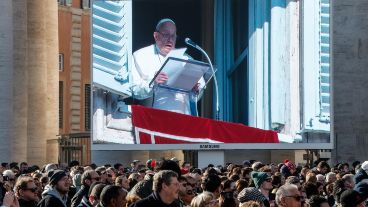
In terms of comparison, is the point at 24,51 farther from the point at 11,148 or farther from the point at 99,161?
the point at 99,161

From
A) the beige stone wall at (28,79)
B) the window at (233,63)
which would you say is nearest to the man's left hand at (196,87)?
the window at (233,63)

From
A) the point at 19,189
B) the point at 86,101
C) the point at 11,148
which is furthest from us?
the point at 86,101

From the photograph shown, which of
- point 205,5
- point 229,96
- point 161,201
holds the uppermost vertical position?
point 205,5

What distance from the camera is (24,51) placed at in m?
45.5

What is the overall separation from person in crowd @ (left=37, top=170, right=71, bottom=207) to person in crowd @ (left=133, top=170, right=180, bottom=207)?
2353 millimetres

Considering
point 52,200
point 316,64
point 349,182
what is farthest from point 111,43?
point 52,200

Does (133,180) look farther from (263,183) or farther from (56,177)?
(56,177)

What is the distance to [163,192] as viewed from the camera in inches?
554

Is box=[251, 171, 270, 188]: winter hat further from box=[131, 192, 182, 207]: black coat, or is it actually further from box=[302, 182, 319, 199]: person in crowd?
box=[131, 192, 182, 207]: black coat

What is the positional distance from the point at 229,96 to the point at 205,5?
2.87 m

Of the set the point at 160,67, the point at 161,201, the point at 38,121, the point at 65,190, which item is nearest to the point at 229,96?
the point at 160,67

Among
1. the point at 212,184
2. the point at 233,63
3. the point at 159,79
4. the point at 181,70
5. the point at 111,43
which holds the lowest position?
the point at 212,184

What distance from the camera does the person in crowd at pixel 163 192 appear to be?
46.1 ft

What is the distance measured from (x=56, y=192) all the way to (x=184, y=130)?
21.8m
